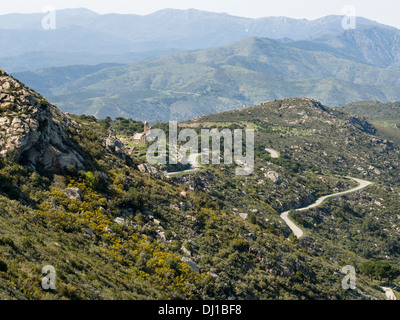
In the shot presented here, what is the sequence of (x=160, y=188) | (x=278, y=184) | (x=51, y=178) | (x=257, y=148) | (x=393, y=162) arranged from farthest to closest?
1. (x=393, y=162)
2. (x=257, y=148)
3. (x=278, y=184)
4. (x=160, y=188)
5. (x=51, y=178)

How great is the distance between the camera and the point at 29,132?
30.6m

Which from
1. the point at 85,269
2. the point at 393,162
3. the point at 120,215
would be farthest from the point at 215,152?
the point at 393,162

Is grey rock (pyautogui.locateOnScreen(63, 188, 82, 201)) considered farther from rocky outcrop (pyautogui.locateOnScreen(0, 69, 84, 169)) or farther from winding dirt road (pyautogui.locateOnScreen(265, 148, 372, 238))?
winding dirt road (pyautogui.locateOnScreen(265, 148, 372, 238))

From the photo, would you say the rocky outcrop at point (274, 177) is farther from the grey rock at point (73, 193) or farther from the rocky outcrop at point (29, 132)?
the grey rock at point (73, 193)

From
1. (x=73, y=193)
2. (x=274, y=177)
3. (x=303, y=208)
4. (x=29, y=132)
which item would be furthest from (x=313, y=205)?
(x=29, y=132)

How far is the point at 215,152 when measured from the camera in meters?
114

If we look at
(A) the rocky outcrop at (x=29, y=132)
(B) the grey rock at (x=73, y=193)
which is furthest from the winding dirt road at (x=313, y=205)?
(A) the rocky outcrop at (x=29, y=132)

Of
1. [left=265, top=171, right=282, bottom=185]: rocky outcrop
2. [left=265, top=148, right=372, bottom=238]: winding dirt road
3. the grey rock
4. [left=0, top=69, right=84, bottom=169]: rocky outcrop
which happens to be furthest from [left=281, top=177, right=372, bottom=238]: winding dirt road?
[left=0, top=69, right=84, bottom=169]: rocky outcrop

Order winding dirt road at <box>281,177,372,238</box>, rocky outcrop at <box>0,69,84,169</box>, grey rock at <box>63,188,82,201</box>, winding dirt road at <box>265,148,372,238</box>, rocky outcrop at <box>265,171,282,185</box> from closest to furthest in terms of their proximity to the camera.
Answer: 1. rocky outcrop at <box>0,69,84,169</box>
2. grey rock at <box>63,188,82,201</box>
3. winding dirt road at <box>281,177,372,238</box>
4. winding dirt road at <box>265,148,372,238</box>
5. rocky outcrop at <box>265,171,282,185</box>

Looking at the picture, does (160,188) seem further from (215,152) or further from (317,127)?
Answer: (317,127)

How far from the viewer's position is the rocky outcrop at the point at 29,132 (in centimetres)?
2955

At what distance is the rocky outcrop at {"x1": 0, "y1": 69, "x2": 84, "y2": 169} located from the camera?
29.5m
